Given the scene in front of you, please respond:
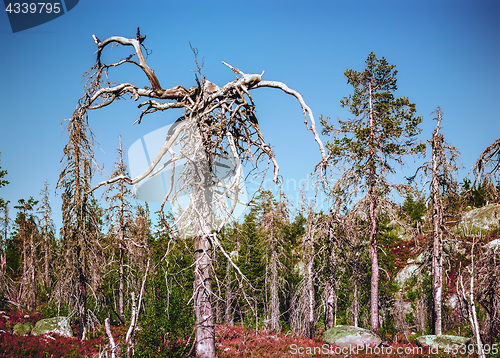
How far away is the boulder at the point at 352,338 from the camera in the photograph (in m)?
12.4

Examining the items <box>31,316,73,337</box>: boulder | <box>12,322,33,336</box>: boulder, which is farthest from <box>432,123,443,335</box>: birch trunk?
<box>12,322,33,336</box>: boulder

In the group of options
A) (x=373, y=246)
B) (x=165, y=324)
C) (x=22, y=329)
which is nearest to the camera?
(x=165, y=324)

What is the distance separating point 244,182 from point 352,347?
942cm

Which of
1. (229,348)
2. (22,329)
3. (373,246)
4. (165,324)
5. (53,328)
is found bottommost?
(22,329)

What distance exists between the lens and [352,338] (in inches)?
498

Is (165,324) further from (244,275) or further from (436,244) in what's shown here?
(436,244)

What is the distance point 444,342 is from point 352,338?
3.40 m

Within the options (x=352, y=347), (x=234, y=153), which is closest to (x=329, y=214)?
(x=352, y=347)

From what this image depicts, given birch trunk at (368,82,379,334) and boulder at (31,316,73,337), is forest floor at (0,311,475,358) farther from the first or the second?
birch trunk at (368,82,379,334)

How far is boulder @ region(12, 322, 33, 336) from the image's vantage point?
592 inches

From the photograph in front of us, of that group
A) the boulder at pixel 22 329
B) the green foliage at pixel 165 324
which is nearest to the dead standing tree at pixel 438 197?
the green foliage at pixel 165 324

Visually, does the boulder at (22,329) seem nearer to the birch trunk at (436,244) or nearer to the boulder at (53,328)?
the boulder at (53,328)

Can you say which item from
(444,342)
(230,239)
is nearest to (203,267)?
(230,239)

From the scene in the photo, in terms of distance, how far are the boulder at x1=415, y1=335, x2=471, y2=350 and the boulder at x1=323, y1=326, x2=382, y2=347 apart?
6.14 ft
